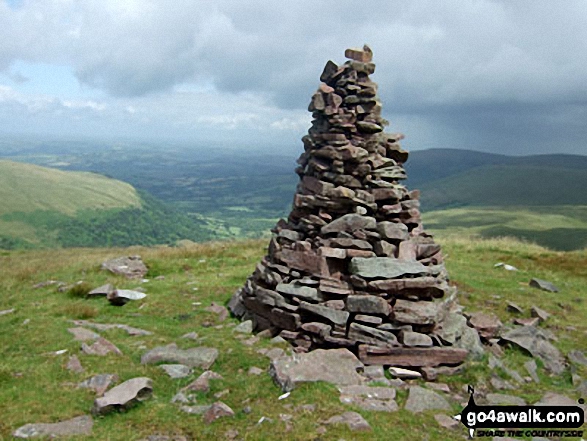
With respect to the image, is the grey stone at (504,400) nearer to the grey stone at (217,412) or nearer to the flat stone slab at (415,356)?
the flat stone slab at (415,356)

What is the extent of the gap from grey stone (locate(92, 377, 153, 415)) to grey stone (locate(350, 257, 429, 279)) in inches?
254

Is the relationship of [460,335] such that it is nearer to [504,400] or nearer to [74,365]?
[504,400]

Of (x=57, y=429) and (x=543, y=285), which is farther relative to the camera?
(x=543, y=285)

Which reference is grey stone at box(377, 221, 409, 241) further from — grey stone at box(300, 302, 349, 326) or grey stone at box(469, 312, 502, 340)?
grey stone at box(469, 312, 502, 340)

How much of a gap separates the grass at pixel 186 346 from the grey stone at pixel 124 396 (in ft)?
0.66

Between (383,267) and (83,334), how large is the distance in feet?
31.2

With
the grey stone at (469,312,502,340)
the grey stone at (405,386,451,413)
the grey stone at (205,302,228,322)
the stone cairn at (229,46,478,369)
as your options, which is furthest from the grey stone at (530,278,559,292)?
the grey stone at (205,302,228,322)

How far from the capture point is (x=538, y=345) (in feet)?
44.0

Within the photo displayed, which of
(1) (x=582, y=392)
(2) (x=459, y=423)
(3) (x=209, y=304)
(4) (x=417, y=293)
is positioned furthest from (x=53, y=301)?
(1) (x=582, y=392)

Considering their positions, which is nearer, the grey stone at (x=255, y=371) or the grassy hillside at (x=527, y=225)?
the grey stone at (x=255, y=371)

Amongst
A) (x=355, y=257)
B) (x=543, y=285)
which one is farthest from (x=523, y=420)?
(x=543, y=285)

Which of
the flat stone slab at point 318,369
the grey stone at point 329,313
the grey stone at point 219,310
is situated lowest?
the grey stone at point 219,310

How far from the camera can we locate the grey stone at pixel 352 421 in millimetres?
8289

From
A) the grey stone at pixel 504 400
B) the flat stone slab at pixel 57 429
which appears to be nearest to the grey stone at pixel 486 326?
the grey stone at pixel 504 400
